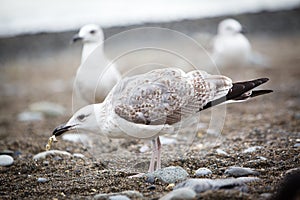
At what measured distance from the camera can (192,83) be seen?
4664mm

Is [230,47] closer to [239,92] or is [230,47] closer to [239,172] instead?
[239,92]

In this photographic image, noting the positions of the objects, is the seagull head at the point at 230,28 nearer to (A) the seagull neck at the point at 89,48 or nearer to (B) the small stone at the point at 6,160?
(A) the seagull neck at the point at 89,48

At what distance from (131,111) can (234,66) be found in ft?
20.1

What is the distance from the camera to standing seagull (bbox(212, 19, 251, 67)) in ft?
31.6

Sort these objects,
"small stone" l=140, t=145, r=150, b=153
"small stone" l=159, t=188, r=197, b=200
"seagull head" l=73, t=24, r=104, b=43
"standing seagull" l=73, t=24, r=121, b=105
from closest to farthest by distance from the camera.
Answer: "small stone" l=159, t=188, r=197, b=200, "small stone" l=140, t=145, r=150, b=153, "standing seagull" l=73, t=24, r=121, b=105, "seagull head" l=73, t=24, r=104, b=43

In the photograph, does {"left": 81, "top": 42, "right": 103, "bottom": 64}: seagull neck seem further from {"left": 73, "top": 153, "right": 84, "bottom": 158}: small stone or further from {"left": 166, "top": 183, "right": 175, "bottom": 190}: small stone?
{"left": 166, "top": 183, "right": 175, "bottom": 190}: small stone

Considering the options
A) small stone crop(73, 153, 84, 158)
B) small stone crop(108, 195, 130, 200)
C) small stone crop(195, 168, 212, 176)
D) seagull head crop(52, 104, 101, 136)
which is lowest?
small stone crop(108, 195, 130, 200)

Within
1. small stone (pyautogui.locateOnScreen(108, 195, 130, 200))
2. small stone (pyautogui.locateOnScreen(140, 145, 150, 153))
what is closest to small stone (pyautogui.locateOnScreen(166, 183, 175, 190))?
small stone (pyautogui.locateOnScreen(108, 195, 130, 200))

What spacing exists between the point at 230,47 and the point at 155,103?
543cm

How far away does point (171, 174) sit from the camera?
4148 millimetres

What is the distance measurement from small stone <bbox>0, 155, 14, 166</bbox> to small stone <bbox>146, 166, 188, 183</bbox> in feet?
5.23

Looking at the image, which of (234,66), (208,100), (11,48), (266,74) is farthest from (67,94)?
(208,100)

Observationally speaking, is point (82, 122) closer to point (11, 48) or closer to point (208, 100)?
point (208, 100)

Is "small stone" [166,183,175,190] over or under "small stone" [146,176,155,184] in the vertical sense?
under
